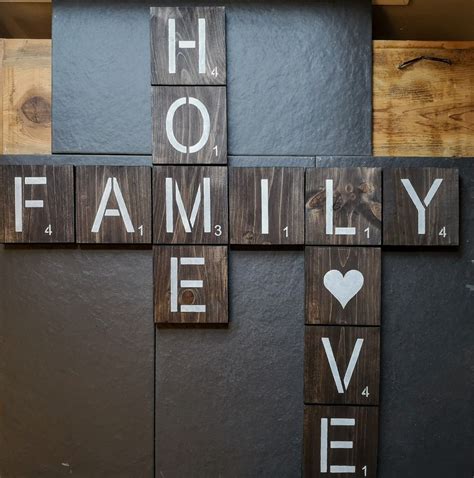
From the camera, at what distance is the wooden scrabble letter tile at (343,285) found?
1.55 metres

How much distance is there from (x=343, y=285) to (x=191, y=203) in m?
0.64

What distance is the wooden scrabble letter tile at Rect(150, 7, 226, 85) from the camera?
153 centimetres

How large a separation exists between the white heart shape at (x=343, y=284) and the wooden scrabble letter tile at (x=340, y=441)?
1.33 ft

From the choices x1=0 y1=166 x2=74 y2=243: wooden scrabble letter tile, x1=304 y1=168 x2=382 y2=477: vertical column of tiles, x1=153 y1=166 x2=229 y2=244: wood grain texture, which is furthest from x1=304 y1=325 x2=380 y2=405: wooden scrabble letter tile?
x1=0 y1=166 x2=74 y2=243: wooden scrabble letter tile

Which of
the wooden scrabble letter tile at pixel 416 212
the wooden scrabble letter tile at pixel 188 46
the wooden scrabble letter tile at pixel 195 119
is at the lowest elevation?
the wooden scrabble letter tile at pixel 416 212

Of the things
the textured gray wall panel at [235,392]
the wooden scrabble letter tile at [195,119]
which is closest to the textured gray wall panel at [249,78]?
the wooden scrabble letter tile at [195,119]

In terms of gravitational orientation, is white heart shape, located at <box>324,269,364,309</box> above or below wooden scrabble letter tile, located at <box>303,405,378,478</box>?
above

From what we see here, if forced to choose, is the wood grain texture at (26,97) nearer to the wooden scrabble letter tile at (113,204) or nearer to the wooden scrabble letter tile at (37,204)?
the wooden scrabble letter tile at (37,204)

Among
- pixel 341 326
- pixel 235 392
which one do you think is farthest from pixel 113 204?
pixel 341 326

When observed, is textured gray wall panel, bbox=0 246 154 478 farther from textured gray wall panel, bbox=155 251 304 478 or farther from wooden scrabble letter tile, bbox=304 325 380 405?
wooden scrabble letter tile, bbox=304 325 380 405

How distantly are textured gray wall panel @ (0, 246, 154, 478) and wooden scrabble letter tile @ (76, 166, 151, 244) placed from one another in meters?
0.08

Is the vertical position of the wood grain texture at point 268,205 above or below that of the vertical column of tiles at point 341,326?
above

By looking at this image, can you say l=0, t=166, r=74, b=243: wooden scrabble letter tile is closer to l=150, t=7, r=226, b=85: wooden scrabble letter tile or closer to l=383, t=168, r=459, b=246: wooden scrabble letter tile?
l=150, t=7, r=226, b=85: wooden scrabble letter tile

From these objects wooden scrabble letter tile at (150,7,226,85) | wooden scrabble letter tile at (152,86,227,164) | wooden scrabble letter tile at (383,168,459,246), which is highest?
wooden scrabble letter tile at (150,7,226,85)
